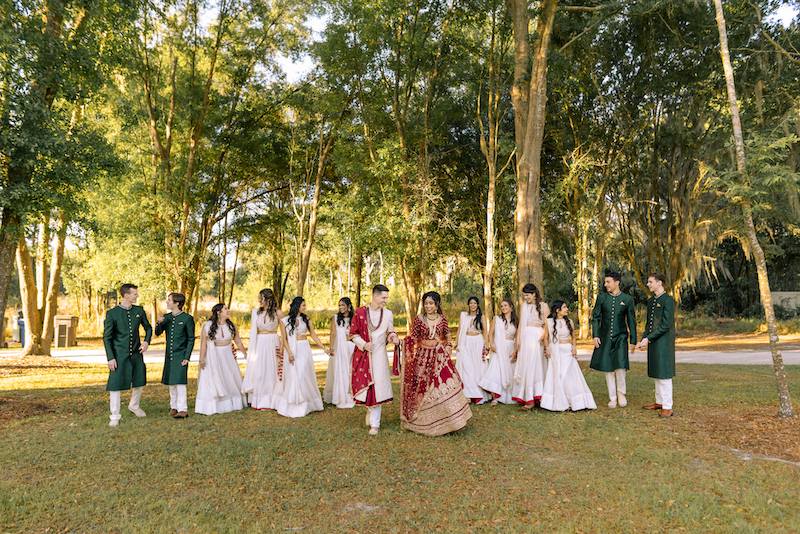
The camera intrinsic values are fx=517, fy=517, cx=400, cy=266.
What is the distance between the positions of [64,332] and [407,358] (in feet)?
63.0

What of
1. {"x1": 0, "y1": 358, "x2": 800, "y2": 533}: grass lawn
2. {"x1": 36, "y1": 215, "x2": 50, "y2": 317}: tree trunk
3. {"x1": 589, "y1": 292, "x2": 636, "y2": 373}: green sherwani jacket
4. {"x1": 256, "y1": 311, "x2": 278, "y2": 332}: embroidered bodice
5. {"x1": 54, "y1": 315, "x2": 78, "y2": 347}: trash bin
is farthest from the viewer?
{"x1": 54, "y1": 315, "x2": 78, "y2": 347}: trash bin

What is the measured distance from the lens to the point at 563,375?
7809 millimetres

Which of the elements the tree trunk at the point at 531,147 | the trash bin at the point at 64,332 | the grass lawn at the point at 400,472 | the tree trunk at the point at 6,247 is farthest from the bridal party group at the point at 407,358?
the trash bin at the point at 64,332

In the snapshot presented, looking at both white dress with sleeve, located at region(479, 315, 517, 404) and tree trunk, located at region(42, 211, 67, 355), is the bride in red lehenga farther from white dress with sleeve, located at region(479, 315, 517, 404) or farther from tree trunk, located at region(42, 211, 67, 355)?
tree trunk, located at region(42, 211, 67, 355)

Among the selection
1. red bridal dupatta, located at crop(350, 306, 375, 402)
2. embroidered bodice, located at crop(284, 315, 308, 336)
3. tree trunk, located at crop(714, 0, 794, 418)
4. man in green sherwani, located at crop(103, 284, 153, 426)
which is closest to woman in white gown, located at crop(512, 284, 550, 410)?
red bridal dupatta, located at crop(350, 306, 375, 402)

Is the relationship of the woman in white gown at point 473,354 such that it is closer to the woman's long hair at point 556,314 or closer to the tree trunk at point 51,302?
the woman's long hair at point 556,314

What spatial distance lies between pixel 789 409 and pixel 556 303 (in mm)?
3188

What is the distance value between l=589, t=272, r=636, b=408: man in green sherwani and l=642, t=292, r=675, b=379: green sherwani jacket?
336mm

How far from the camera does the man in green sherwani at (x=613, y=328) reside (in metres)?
7.62

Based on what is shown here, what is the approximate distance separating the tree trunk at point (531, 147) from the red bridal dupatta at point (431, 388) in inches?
210

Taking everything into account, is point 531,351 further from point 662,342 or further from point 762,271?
point 762,271

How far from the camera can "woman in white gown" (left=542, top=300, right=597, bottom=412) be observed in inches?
305

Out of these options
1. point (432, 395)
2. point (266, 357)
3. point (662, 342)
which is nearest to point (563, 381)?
point (662, 342)

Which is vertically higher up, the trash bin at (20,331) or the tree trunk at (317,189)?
the tree trunk at (317,189)
